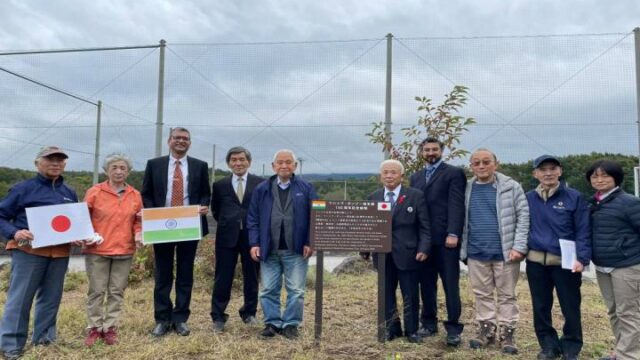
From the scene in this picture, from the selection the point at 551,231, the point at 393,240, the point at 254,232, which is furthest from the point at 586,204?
the point at 254,232

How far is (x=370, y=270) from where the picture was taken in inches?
361

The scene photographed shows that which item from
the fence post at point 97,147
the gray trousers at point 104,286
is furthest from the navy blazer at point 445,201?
the fence post at point 97,147

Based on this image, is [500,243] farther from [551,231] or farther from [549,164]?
[549,164]

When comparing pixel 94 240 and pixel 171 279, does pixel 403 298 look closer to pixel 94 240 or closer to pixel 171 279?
pixel 171 279

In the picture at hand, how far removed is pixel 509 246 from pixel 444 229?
58 centimetres

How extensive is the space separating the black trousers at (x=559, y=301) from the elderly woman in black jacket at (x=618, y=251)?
0.24 m

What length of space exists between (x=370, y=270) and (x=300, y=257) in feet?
15.8

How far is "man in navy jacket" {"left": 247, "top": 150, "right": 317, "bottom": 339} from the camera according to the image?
14.9 ft

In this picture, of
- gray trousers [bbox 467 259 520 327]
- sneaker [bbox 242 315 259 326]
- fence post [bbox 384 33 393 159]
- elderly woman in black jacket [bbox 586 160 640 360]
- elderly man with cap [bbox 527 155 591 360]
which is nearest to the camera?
elderly woman in black jacket [bbox 586 160 640 360]

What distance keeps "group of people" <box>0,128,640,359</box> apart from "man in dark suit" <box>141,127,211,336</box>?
1cm

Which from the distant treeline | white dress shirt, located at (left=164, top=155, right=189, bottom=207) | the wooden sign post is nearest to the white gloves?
white dress shirt, located at (left=164, top=155, right=189, bottom=207)

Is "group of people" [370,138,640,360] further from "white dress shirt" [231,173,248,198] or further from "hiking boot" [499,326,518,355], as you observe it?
"white dress shirt" [231,173,248,198]

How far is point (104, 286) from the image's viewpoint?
14.1ft

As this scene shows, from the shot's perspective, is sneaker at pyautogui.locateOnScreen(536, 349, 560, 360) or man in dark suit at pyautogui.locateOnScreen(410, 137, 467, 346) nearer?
sneaker at pyautogui.locateOnScreen(536, 349, 560, 360)
